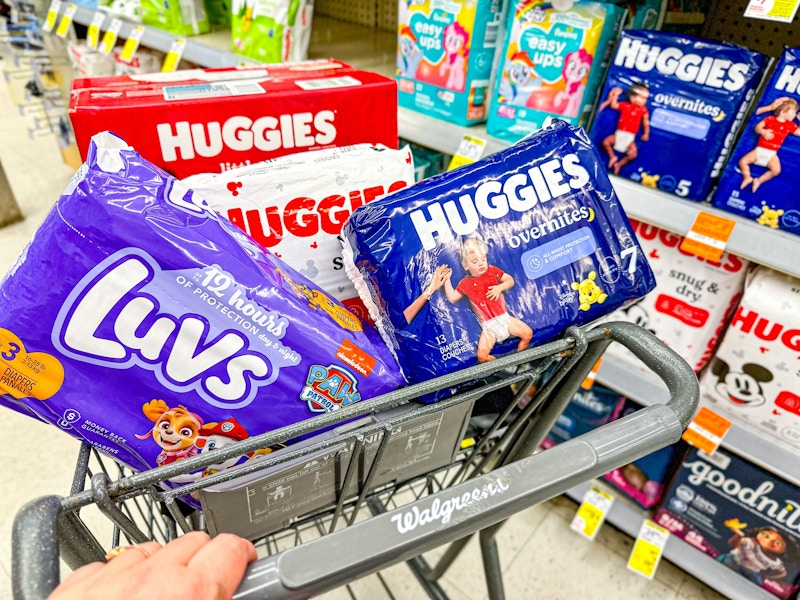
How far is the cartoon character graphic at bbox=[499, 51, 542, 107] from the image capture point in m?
0.96

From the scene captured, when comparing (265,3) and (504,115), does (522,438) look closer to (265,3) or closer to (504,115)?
(504,115)

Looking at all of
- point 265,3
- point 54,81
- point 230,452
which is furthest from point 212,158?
point 54,81

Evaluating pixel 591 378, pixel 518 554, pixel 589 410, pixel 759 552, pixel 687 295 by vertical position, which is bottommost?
pixel 518 554

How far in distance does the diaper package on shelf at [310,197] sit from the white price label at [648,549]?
996 millimetres

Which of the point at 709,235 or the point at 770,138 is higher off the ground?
the point at 770,138

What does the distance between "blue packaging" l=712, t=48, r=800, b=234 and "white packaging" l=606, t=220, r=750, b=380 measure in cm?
11

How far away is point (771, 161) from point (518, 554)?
990 mm

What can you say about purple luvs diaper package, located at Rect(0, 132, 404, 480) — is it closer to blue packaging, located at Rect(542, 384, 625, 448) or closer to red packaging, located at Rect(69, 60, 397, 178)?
red packaging, located at Rect(69, 60, 397, 178)

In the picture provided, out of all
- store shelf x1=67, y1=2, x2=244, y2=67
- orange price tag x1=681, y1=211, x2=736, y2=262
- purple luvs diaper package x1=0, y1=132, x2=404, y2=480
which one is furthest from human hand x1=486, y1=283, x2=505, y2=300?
store shelf x1=67, y1=2, x2=244, y2=67

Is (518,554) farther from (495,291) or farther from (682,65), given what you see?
(682,65)

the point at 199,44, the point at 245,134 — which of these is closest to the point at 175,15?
the point at 199,44

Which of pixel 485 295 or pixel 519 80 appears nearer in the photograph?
pixel 485 295

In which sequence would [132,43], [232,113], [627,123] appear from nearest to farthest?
[232,113] → [627,123] → [132,43]

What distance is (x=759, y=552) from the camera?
1114mm
